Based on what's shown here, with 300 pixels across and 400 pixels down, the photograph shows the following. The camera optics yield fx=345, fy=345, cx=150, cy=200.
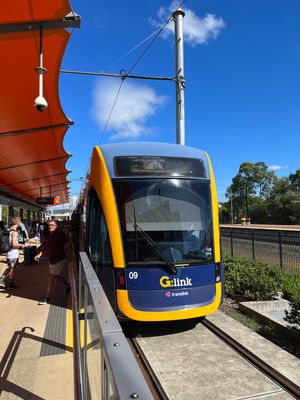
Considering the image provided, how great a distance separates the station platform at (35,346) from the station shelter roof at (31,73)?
387cm

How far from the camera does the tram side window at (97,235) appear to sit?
5.53 meters

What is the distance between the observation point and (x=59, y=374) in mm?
3986

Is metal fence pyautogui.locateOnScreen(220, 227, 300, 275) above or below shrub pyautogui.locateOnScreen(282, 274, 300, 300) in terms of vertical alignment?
above

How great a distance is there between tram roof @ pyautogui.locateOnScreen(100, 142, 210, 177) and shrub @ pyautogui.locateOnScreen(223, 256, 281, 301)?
9.31 ft


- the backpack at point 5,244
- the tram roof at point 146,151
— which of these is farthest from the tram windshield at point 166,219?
the backpack at point 5,244

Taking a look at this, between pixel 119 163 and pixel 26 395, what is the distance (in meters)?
3.55

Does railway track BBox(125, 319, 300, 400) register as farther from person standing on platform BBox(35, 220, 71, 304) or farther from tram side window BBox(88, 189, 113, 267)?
person standing on platform BBox(35, 220, 71, 304)

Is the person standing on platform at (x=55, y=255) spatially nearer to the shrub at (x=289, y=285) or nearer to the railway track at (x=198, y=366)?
the railway track at (x=198, y=366)

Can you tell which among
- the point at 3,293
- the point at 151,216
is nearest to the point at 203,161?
the point at 151,216

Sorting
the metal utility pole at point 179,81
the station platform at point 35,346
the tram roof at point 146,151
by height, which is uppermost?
the metal utility pole at point 179,81

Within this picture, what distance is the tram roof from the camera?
234 inches

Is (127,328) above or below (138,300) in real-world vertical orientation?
below

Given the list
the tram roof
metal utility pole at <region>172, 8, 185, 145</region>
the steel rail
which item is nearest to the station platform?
the steel rail

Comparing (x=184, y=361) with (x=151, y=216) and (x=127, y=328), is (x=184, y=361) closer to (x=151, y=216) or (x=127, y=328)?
(x=127, y=328)
